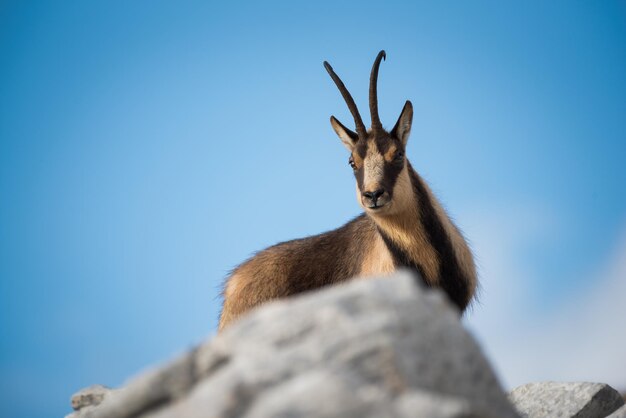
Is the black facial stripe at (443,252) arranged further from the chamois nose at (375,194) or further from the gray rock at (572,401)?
the gray rock at (572,401)

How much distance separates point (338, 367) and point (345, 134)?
7339 millimetres

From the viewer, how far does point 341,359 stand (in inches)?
142

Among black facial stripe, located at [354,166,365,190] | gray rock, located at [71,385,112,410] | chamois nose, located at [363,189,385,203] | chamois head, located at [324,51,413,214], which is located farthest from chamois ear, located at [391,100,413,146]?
gray rock, located at [71,385,112,410]

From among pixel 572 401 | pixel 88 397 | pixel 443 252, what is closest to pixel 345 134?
pixel 443 252

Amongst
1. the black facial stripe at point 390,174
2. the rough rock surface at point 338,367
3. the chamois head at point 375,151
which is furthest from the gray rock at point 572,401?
the rough rock surface at point 338,367

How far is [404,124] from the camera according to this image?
34.8ft

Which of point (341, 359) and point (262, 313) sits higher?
point (262, 313)

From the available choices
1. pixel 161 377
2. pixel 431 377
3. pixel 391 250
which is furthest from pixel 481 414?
pixel 391 250

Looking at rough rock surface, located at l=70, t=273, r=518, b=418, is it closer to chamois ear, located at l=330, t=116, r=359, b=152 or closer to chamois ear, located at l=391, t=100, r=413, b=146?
chamois ear, located at l=391, t=100, r=413, b=146

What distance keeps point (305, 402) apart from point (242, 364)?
417mm

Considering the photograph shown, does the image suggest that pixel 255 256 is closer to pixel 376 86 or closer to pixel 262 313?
Answer: pixel 376 86

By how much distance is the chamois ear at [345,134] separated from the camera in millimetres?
10648

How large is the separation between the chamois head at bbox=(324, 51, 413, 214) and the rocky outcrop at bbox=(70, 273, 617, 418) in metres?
5.58

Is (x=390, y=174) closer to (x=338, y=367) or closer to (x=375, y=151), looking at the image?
(x=375, y=151)
